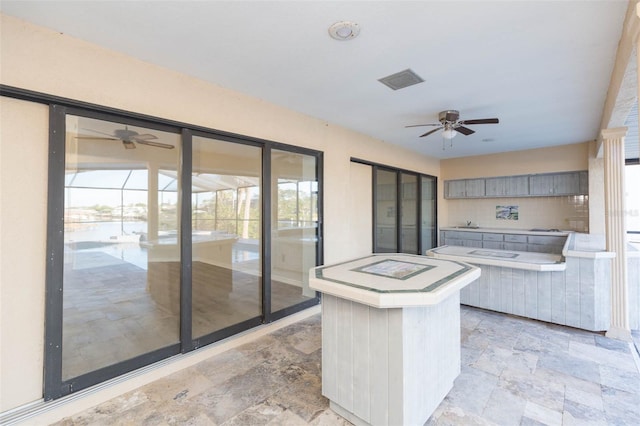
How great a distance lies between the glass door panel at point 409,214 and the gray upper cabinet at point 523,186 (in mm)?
1361

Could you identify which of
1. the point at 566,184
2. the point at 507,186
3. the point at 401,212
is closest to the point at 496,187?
the point at 507,186

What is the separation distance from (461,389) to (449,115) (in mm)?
2829

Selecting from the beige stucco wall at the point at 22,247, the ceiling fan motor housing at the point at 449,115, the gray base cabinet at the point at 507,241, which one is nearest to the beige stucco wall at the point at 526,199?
the gray base cabinet at the point at 507,241

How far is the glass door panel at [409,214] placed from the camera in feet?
18.7

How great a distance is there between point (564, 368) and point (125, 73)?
14.8 ft

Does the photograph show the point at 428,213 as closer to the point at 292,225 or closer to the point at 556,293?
the point at 556,293

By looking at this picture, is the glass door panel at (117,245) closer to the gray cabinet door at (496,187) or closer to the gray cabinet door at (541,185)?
the gray cabinet door at (496,187)

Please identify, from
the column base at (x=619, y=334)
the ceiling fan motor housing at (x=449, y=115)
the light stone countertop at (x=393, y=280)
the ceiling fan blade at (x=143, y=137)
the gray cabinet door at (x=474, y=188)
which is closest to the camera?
the light stone countertop at (x=393, y=280)

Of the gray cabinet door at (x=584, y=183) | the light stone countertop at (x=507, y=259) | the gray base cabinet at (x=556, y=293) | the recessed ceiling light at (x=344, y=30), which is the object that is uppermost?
the recessed ceiling light at (x=344, y=30)

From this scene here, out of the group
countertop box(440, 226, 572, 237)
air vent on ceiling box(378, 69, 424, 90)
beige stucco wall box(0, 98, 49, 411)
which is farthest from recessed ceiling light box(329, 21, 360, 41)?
countertop box(440, 226, 572, 237)

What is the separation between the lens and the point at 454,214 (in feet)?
23.2

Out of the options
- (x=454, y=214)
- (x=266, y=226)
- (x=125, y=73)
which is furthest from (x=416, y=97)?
(x=454, y=214)

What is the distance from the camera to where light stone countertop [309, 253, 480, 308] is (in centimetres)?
163

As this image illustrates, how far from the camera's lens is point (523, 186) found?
596 cm
